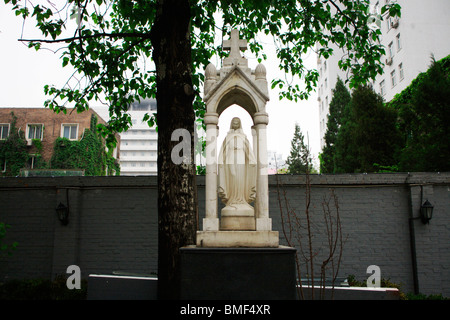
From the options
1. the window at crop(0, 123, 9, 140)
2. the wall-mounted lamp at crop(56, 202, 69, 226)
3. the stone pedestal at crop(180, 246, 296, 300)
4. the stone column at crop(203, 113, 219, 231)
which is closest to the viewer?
the stone pedestal at crop(180, 246, 296, 300)

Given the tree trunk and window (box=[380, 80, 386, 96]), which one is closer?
the tree trunk

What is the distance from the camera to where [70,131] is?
34.4m

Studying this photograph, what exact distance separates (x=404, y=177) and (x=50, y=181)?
8.73m

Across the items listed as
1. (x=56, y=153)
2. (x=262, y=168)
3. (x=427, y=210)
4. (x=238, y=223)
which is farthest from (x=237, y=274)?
(x=56, y=153)

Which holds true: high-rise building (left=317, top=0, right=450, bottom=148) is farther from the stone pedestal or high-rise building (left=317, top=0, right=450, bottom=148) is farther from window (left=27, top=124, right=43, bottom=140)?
window (left=27, top=124, right=43, bottom=140)

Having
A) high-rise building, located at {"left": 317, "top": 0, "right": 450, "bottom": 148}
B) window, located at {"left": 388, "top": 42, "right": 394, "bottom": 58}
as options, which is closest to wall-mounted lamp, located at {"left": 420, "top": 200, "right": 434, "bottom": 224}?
high-rise building, located at {"left": 317, "top": 0, "right": 450, "bottom": 148}

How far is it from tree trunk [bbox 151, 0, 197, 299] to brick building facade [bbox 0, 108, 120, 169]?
3138 centimetres

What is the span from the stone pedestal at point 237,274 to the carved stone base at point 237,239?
224 millimetres

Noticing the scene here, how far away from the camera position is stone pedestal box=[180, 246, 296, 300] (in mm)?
3492

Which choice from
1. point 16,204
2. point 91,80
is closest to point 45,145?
point 16,204

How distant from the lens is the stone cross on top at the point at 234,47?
4.31 metres

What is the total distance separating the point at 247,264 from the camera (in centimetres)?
356

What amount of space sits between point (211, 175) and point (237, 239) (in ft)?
2.62

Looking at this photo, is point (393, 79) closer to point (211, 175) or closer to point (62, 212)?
point (62, 212)
